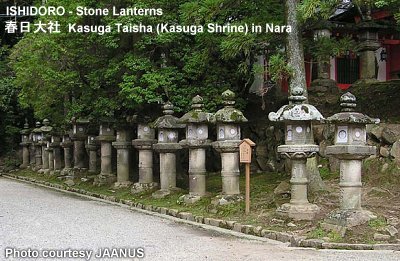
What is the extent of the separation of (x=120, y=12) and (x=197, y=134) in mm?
4907

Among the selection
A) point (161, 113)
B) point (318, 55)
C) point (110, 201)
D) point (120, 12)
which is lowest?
point (110, 201)

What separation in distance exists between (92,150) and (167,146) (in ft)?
27.2

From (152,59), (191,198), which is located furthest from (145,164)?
(191,198)

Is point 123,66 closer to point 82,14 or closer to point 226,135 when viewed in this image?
point 82,14

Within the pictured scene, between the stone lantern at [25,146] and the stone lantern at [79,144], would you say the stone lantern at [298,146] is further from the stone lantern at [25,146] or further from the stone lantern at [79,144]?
the stone lantern at [25,146]

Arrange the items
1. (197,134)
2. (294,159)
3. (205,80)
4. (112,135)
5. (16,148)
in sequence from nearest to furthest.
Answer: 1. (294,159)
2. (197,134)
3. (205,80)
4. (112,135)
5. (16,148)

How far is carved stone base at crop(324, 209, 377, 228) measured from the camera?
974 cm

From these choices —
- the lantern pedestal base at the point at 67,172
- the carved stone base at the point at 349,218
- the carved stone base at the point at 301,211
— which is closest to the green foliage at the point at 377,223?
the carved stone base at the point at 349,218

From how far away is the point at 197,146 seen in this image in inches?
561

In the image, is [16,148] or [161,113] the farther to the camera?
[16,148]

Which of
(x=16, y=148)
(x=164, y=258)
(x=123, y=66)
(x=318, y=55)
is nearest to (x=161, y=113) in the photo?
(x=123, y=66)

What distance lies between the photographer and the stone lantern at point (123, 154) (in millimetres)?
18734

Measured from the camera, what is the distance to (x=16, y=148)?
3647 cm

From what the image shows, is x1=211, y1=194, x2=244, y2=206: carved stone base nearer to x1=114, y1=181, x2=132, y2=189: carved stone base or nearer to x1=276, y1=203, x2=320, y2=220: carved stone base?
x1=276, y1=203, x2=320, y2=220: carved stone base
